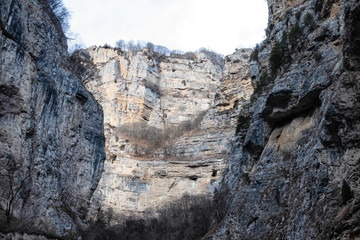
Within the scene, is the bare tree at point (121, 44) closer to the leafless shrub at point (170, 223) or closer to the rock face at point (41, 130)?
the leafless shrub at point (170, 223)

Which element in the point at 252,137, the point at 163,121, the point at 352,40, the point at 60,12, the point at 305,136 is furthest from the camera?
the point at 163,121

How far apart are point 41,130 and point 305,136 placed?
15548 millimetres

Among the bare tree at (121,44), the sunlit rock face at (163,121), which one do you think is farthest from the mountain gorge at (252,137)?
the bare tree at (121,44)

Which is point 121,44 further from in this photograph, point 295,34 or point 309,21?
point 309,21

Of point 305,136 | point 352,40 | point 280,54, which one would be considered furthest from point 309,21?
point 352,40

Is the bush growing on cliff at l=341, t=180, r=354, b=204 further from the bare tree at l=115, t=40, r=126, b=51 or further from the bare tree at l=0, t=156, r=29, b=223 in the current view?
the bare tree at l=115, t=40, r=126, b=51

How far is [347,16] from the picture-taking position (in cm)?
1623

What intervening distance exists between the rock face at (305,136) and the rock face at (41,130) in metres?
10.1

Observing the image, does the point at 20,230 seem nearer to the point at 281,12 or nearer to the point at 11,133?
the point at 11,133

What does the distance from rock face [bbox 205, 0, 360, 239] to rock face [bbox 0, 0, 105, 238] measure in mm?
10110

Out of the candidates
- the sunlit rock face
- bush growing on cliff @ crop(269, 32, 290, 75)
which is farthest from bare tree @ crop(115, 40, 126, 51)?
bush growing on cliff @ crop(269, 32, 290, 75)

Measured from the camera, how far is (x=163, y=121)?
72.5 m

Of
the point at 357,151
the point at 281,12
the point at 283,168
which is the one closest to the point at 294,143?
the point at 283,168

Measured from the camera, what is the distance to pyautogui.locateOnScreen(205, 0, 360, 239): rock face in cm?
1535
